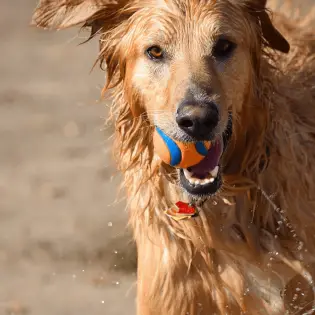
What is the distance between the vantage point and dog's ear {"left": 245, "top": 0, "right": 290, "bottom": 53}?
418 centimetres

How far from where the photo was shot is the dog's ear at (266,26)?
13.7 ft

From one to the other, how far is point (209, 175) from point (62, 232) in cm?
254

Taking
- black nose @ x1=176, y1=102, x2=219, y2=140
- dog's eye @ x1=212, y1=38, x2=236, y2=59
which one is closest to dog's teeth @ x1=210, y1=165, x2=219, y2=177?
black nose @ x1=176, y1=102, x2=219, y2=140

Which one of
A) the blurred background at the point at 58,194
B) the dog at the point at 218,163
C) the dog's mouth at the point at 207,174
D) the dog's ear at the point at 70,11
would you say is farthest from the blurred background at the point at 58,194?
the dog's mouth at the point at 207,174

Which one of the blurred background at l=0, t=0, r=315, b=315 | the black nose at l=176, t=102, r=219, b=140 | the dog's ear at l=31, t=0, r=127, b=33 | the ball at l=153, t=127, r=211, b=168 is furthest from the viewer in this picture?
the blurred background at l=0, t=0, r=315, b=315

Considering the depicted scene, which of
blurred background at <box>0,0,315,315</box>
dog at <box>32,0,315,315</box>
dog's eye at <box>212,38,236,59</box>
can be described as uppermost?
dog's eye at <box>212,38,236,59</box>

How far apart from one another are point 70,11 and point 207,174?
2.96 feet

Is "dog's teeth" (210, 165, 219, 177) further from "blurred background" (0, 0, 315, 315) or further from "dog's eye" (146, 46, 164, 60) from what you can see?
"blurred background" (0, 0, 315, 315)

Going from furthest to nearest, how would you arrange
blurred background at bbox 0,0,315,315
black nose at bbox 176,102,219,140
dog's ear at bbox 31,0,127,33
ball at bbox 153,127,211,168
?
blurred background at bbox 0,0,315,315, dog's ear at bbox 31,0,127,33, ball at bbox 153,127,211,168, black nose at bbox 176,102,219,140

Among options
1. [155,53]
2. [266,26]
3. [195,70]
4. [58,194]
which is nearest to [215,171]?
[195,70]

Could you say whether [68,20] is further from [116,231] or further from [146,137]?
[116,231]

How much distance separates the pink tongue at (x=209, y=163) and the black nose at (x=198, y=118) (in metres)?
0.12

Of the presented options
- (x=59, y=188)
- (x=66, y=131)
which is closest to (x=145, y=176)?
(x=59, y=188)

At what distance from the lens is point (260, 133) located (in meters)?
4.16
